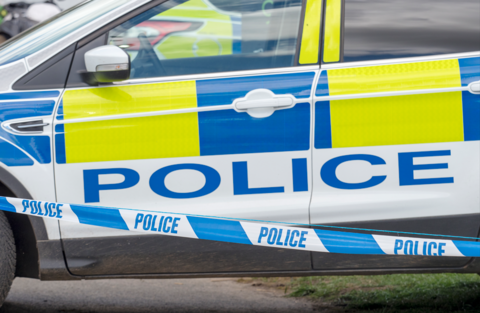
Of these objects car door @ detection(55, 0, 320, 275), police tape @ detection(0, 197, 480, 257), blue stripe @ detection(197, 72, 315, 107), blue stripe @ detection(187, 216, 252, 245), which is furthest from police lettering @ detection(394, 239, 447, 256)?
blue stripe @ detection(197, 72, 315, 107)

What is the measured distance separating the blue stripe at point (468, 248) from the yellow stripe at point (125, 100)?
1248mm

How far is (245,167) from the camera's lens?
2.24 m

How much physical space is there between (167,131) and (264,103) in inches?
16.6

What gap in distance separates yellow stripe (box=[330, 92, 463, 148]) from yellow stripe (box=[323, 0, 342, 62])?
0.22m

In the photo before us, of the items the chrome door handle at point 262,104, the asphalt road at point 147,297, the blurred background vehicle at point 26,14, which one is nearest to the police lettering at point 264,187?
the chrome door handle at point 262,104

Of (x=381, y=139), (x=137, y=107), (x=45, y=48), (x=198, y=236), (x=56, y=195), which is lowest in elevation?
(x=198, y=236)

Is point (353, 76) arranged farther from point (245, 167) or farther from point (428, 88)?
point (245, 167)

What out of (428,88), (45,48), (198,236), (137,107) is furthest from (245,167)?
(45,48)

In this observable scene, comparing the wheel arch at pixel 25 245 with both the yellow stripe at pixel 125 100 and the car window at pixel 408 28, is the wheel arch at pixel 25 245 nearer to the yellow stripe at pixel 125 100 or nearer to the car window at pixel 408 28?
the yellow stripe at pixel 125 100

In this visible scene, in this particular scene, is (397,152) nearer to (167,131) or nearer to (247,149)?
(247,149)

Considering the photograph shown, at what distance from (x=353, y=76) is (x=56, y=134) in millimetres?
1268

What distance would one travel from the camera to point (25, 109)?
88.0 inches

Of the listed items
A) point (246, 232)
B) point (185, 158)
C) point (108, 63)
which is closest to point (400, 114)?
point (246, 232)

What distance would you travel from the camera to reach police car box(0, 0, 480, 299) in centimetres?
223
